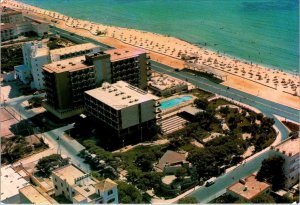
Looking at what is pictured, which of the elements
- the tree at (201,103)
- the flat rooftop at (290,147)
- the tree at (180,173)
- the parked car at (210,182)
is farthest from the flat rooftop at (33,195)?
the tree at (201,103)

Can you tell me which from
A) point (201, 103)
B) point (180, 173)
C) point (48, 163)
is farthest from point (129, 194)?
point (201, 103)

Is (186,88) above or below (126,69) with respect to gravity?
below

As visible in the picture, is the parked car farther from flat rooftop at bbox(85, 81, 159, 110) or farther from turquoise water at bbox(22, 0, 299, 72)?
turquoise water at bbox(22, 0, 299, 72)

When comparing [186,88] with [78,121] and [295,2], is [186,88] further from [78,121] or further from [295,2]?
[295,2]

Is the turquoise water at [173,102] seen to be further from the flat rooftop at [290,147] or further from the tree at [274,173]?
the tree at [274,173]

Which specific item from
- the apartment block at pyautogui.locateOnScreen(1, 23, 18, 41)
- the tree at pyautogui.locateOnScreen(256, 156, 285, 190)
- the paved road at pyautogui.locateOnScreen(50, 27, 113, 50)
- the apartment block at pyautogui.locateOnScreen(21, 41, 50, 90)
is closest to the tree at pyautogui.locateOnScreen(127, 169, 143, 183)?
the tree at pyautogui.locateOnScreen(256, 156, 285, 190)

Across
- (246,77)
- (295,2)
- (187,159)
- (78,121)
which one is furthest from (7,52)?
(295,2)
